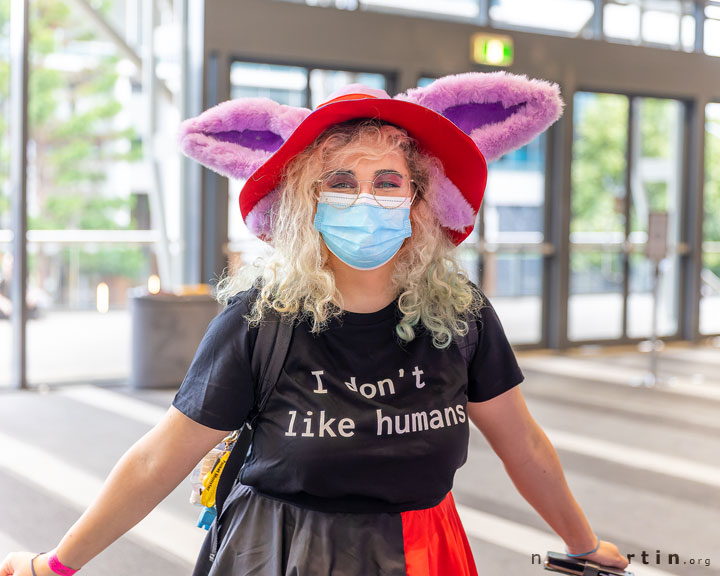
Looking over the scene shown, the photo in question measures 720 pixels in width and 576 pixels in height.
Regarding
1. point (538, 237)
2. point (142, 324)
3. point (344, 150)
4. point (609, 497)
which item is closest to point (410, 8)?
point (538, 237)

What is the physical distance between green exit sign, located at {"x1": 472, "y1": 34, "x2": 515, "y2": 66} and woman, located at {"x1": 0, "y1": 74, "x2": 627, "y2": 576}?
19.2 ft

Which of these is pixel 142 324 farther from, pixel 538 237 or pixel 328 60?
pixel 538 237

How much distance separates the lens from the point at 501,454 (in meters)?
1.54

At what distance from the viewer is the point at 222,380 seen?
1265 millimetres

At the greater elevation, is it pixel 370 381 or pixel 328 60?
pixel 328 60

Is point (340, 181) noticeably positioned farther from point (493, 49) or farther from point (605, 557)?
point (493, 49)

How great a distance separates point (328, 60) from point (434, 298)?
537 centimetres

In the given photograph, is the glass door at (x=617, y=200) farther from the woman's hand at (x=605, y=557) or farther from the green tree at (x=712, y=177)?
the woman's hand at (x=605, y=557)

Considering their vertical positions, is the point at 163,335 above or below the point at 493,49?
below

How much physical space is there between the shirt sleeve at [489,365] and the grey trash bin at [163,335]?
174 inches

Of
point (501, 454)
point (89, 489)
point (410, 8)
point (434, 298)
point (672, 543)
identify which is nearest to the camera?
point (434, 298)

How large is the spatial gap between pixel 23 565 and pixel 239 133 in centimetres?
82

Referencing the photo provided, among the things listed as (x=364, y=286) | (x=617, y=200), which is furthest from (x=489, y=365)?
(x=617, y=200)

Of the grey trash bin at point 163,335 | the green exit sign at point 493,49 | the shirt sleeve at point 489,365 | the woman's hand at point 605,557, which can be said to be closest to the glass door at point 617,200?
the green exit sign at point 493,49
